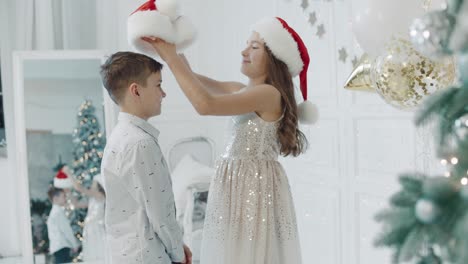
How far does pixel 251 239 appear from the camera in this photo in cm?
217

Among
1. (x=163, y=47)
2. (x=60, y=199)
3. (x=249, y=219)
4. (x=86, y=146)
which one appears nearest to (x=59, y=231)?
(x=60, y=199)

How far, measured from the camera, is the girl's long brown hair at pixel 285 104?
225 cm

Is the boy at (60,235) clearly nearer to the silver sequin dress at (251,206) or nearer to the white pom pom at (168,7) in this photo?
the silver sequin dress at (251,206)

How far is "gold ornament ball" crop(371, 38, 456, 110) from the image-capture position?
1795 mm

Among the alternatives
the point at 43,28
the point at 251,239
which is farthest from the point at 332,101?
the point at 43,28

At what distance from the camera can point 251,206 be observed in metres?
2.19

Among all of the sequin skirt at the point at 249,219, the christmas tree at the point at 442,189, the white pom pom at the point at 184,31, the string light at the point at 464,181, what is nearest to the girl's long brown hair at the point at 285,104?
the sequin skirt at the point at 249,219

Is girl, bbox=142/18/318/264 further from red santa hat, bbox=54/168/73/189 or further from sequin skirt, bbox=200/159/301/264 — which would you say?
red santa hat, bbox=54/168/73/189

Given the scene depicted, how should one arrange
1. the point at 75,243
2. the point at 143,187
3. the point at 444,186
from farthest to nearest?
the point at 75,243, the point at 143,187, the point at 444,186

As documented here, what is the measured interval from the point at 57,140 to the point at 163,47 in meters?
2.83

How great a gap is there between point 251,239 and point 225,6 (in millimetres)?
2993

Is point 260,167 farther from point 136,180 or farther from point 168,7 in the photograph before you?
point 168,7

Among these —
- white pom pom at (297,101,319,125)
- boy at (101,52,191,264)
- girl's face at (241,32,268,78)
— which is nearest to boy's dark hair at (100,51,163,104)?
boy at (101,52,191,264)

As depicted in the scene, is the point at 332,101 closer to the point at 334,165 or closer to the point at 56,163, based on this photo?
the point at 334,165
